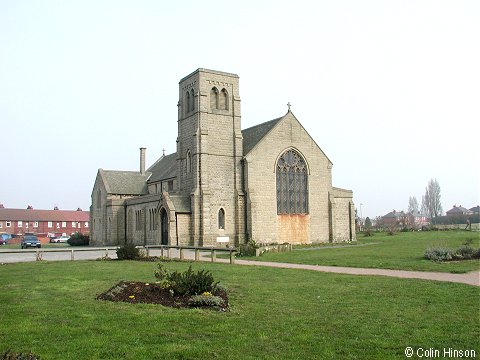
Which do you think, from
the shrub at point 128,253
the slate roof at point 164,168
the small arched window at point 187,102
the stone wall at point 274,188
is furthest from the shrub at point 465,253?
the slate roof at point 164,168

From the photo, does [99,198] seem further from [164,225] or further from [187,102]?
[187,102]

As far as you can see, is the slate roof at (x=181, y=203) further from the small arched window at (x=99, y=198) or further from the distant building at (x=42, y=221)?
the distant building at (x=42, y=221)

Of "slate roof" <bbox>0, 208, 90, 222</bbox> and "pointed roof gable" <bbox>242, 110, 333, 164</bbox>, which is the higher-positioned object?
"pointed roof gable" <bbox>242, 110, 333, 164</bbox>

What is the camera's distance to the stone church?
4138 centimetres

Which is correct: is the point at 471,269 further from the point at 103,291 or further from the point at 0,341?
the point at 0,341

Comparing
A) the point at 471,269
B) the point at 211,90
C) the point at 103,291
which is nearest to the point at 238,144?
the point at 211,90

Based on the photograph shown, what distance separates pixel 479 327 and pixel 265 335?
157 inches

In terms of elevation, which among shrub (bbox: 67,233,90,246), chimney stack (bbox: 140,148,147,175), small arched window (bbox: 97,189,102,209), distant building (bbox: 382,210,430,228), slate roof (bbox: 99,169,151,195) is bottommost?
shrub (bbox: 67,233,90,246)

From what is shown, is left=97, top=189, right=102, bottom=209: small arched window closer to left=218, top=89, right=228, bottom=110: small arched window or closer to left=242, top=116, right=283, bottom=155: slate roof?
left=242, top=116, right=283, bottom=155: slate roof

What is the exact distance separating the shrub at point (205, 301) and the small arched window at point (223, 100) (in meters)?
33.2

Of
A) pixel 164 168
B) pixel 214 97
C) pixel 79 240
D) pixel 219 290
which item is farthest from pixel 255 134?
pixel 219 290

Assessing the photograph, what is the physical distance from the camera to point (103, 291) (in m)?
14.1

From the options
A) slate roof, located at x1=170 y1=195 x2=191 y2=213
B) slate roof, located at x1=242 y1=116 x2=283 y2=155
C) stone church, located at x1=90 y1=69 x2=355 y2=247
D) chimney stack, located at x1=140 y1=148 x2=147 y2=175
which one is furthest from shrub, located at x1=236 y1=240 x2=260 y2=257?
chimney stack, located at x1=140 y1=148 x2=147 y2=175

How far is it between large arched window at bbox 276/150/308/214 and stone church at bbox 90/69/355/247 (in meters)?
0.09
